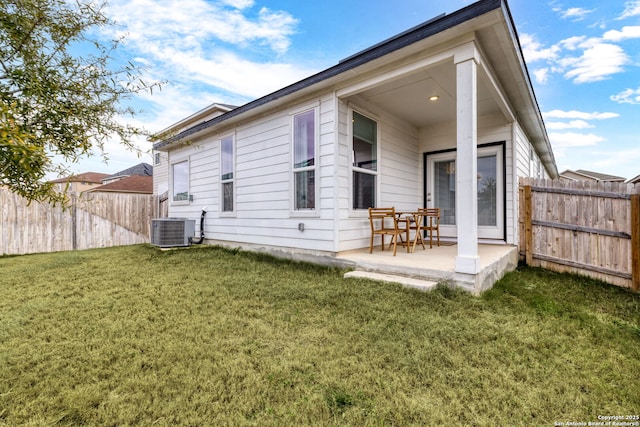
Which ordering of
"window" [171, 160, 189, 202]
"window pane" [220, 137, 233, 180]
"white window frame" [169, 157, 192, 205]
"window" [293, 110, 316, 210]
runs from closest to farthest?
1. "window" [293, 110, 316, 210]
2. "window pane" [220, 137, 233, 180]
3. "white window frame" [169, 157, 192, 205]
4. "window" [171, 160, 189, 202]

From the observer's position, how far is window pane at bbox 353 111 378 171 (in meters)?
4.67

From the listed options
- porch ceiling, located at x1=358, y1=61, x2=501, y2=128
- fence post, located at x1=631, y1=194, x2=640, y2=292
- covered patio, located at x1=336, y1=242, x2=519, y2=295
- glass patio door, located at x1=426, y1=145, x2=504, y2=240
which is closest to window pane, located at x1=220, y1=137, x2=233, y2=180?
porch ceiling, located at x1=358, y1=61, x2=501, y2=128

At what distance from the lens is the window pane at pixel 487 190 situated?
543 cm

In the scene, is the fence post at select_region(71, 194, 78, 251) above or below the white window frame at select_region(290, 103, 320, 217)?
below

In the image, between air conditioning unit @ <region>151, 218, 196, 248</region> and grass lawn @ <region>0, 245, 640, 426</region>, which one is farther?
air conditioning unit @ <region>151, 218, 196, 248</region>

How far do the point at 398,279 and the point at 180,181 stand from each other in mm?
6984

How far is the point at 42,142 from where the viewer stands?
165cm

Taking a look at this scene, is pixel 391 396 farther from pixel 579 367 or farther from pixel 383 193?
pixel 383 193

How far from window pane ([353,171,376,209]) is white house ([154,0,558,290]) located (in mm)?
29

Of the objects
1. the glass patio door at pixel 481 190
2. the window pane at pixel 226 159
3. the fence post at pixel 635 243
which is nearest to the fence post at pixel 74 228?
the window pane at pixel 226 159

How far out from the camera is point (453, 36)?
121 inches

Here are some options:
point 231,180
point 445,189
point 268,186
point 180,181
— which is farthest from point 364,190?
point 180,181

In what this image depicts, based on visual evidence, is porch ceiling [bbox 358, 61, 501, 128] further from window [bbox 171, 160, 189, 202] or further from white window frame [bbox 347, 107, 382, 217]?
window [bbox 171, 160, 189, 202]

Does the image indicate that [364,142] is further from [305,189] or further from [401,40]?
[401,40]
